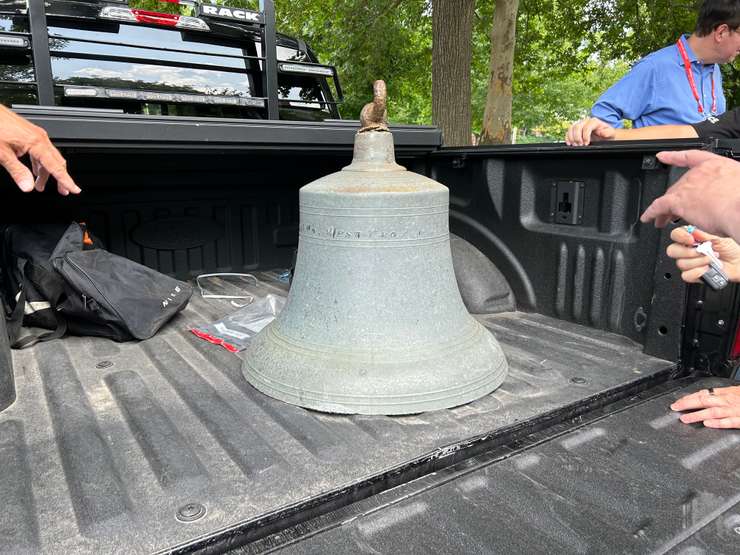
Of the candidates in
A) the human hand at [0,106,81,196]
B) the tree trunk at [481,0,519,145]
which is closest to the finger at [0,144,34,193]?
the human hand at [0,106,81,196]

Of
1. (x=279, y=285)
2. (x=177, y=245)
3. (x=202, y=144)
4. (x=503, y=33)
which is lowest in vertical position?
(x=279, y=285)

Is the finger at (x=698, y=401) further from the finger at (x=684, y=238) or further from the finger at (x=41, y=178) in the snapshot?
the finger at (x=41, y=178)

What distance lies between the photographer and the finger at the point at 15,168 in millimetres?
1494

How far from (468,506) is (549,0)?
11.4 meters

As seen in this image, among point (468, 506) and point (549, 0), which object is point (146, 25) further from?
point (549, 0)

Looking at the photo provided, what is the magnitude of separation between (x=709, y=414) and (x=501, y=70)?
7511 mm

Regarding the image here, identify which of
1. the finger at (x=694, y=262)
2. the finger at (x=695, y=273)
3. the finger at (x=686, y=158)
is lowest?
the finger at (x=695, y=273)

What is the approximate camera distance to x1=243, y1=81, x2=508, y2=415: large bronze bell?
177 centimetres

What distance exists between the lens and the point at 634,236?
90.7 inches

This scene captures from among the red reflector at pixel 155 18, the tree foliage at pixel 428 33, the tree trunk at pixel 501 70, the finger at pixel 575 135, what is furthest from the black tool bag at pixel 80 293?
the tree foliage at pixel 428 33

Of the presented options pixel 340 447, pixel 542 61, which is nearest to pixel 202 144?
pixel 340 447

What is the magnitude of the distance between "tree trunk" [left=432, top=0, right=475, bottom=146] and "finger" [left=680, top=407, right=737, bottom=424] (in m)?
6.17

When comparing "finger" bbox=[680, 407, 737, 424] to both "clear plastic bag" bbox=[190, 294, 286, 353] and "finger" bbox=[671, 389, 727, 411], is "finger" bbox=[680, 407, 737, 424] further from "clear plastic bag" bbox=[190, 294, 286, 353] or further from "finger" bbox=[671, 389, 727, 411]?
"clear plastic bag" bbox=[190, 294, 286, 353]

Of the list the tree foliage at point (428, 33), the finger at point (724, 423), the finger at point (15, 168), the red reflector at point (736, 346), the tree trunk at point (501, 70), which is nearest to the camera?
the finger at point (15, 168)
